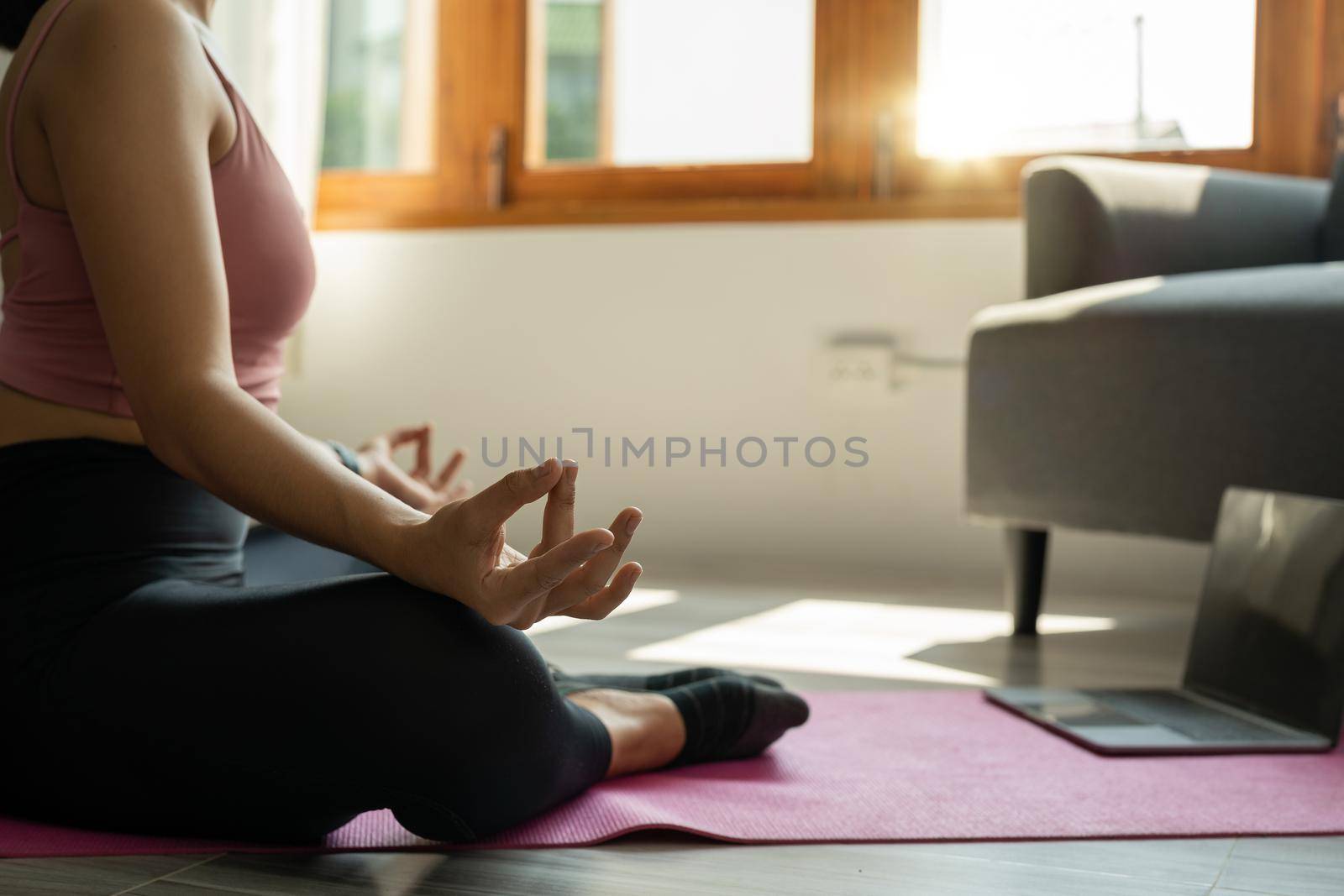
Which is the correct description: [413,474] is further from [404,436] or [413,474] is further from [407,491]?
[407,491]

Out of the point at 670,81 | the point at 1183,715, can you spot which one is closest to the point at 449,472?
the point at 1183,715

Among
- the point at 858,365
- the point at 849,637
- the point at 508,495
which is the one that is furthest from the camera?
the point at 858,365

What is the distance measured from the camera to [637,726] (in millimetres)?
1053

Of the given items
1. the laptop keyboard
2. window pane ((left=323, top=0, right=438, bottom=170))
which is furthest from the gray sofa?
window pane ((left=323, top=0, right=438, bottom=170))

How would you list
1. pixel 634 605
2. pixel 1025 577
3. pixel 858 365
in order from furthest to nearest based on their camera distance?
1. pixel 858 365
2. pixel 634 605
3. pixel 1025 577

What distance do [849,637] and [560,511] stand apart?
1221 millimetres

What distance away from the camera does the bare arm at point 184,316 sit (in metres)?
0.75

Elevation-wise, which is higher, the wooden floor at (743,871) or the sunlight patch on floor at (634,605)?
Answer: the wooden floor at (743,871)

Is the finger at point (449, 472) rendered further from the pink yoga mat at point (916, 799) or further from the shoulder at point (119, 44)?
the shoulder at point (119, 44)

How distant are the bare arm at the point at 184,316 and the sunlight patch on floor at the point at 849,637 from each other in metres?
0.91

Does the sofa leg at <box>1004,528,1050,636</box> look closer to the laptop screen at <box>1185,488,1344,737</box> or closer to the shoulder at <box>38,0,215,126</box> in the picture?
the laptop screen at <box>1185,488,1344,737</box>

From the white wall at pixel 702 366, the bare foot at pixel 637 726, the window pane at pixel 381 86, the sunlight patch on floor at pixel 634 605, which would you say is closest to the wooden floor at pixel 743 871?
the bare foot at pixel 637 726

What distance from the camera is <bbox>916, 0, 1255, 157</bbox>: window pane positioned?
261 cm

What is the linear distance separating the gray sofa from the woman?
0.99m
